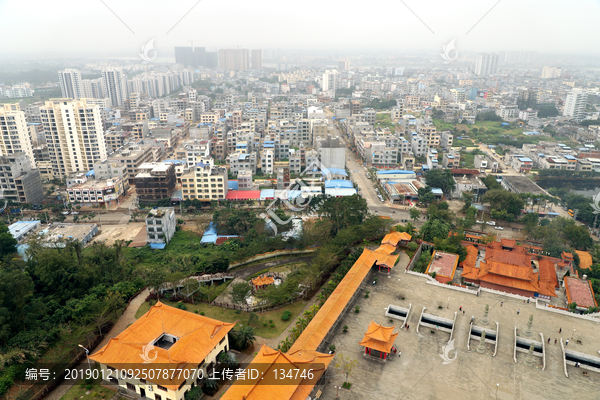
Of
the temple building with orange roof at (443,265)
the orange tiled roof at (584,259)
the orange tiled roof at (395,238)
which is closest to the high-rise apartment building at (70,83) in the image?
the orange tiled roof at (395,238)

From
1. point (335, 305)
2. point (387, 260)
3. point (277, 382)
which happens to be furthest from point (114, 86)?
point (277, 382)

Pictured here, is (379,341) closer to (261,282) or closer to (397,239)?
(261,282)

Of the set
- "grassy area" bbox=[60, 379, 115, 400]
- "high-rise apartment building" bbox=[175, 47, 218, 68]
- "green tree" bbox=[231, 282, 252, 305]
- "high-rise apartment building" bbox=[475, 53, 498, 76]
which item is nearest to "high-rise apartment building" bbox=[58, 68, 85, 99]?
"high-rise apartment building" bbox=[175, 47, 218, 68]

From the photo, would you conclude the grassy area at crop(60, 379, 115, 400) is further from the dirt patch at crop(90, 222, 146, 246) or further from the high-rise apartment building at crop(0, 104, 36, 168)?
the high-rise apartment building at crop(0, 104, 36, 168)

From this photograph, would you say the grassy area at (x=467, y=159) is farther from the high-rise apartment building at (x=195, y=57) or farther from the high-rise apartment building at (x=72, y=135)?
the high-rise apartment building at (x=195, y=57)

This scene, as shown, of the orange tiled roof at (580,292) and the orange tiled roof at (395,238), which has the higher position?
the orange tiled roof at (395,238)

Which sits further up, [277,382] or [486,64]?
[486,64]
